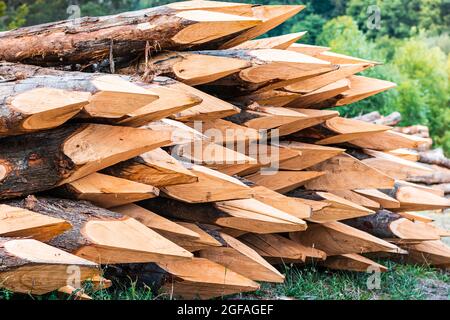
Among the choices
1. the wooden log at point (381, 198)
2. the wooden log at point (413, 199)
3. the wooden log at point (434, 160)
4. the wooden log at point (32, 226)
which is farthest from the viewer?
the wooden log at point (434, 160)

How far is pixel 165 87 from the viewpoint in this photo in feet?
8.38

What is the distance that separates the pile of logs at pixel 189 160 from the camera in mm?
2328

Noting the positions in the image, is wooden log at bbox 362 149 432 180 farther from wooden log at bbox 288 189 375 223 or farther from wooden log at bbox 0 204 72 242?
wooden log at bbox 0 204 72 242

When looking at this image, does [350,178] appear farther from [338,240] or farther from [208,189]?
[208,189]

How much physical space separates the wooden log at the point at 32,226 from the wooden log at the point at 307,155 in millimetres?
1234

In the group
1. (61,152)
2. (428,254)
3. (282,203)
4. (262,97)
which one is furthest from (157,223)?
(428,254)

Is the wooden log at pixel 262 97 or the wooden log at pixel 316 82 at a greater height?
the wooden log at pixel 316 82

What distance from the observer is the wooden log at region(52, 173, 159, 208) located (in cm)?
249

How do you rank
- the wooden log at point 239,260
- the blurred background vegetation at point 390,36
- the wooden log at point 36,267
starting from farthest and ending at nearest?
the blurred background vegetation at point 390,36, the wooden log at point 239,260, the wooden log at point 36,267

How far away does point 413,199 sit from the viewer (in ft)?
12.1

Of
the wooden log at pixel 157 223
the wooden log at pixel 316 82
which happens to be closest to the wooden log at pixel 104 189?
the wooden log at pixel 157 223

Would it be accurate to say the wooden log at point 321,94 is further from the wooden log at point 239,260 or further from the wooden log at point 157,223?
the wooden log at point 157,223

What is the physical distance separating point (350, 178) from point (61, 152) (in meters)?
1.47

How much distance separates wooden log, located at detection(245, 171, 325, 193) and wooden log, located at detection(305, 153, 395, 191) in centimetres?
9
